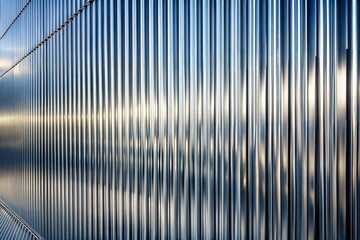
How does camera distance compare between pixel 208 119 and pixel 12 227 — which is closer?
pixel 208 119

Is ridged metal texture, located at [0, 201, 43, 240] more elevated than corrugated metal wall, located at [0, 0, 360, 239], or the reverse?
corrugated metal wall, located at [0, 0, 360, 239]

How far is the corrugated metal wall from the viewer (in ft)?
7.40

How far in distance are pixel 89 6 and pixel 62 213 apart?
9.57 ft

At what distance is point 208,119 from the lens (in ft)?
9.95

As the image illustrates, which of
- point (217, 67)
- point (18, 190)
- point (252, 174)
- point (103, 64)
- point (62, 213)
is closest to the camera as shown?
point (252, 174)

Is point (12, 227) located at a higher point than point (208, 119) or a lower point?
lower

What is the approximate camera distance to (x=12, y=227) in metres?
9.58

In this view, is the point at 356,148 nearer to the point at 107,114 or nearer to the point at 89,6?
the point at 107,114

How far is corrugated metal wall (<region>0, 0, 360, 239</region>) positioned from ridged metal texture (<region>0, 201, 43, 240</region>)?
232cm

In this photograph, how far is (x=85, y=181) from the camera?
5.15 m

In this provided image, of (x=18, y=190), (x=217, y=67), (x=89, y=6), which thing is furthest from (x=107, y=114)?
(x=18, y=190)

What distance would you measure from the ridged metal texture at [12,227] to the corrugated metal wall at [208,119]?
232cm

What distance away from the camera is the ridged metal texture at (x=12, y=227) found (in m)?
8.10

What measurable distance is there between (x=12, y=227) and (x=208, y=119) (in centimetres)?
801
